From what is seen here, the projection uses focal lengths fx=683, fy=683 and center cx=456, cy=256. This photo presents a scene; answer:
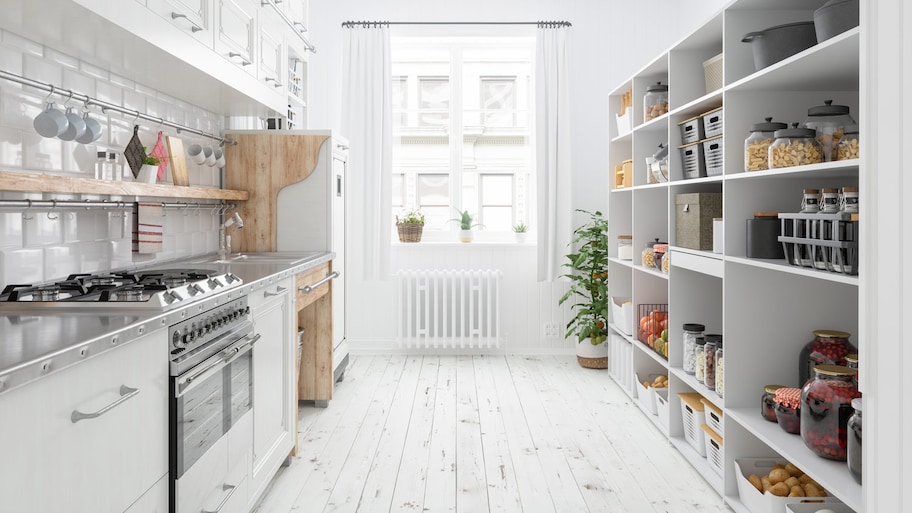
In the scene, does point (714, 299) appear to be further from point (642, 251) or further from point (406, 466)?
point (406, 466)

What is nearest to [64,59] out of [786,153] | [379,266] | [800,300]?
[786,153]

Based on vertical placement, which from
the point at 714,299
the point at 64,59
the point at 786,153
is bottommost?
the point at 714,299

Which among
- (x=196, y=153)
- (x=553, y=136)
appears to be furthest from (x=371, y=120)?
(x=196, y=153)

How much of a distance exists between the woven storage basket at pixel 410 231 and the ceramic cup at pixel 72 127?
3.14 meters

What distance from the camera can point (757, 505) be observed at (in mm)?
2334

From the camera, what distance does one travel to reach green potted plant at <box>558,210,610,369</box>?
479 cm

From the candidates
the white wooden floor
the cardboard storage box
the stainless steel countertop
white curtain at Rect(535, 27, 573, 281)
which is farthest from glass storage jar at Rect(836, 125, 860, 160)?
white curtain at Rect(535, 27, 573, 281)

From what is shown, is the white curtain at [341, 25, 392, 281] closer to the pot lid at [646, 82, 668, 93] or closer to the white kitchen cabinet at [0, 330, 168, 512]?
the pot lid at [646, 82, 668, 93]

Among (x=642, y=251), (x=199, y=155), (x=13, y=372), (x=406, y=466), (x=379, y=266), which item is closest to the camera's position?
(x=13, y=372)

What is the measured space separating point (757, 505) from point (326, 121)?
400 cm

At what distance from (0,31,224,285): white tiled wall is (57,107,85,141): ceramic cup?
0.08 metres

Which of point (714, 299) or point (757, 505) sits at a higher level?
point (714, 299)

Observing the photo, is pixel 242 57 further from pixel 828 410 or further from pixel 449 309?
pixel 449 309

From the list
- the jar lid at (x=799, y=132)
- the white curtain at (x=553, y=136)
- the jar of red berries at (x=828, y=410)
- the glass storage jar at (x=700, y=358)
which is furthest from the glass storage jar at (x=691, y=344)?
the white curtain at (x=553, y=136)
